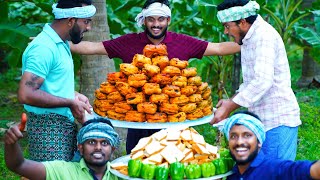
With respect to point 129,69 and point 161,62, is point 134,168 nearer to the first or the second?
point 129,69

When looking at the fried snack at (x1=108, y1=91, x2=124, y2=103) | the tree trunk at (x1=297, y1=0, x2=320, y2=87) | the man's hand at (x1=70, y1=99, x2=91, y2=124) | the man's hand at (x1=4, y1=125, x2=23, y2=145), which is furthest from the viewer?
the tree trunk at (x1=297, y1=0, x2=320, y2=87)

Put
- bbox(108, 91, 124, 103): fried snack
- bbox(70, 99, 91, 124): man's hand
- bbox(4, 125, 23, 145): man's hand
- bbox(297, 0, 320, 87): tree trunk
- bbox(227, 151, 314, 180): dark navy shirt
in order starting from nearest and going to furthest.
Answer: bbox(4, 125, 23, 145): man's hand, bbox(227, 151, 314, 180): dark navy shirt, bbox(70, 99, 91, 124): man's hand, bbox(108, 91, 124, 103): fried snack, bbox(297, 0, 320, 87): tree trunk

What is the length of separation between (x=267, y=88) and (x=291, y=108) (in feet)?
1.10

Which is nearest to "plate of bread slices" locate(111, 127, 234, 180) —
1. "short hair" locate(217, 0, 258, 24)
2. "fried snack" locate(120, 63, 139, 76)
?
"fried snack" locate(120, 63, 139, 76)

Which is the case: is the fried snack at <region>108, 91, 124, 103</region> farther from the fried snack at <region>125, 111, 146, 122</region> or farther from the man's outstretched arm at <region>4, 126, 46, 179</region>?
the man's outstretched arm at <region>4, 126, 46, 179</region>

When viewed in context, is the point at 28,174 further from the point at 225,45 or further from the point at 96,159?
the point at 225,45

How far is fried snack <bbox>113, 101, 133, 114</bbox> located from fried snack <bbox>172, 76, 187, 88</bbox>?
0.38m

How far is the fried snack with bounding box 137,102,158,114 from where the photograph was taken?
4.57 metres

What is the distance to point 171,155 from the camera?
4219 mm

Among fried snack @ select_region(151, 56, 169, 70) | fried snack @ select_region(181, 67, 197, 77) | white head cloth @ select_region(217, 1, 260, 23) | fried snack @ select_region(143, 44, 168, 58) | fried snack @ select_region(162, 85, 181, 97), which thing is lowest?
fried snack @ select_region(162, 85, 181, 97)

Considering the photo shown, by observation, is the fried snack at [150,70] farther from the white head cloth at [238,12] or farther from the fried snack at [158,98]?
the white head cloth at [238,12]

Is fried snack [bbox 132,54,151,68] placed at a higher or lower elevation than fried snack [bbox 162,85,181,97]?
higher

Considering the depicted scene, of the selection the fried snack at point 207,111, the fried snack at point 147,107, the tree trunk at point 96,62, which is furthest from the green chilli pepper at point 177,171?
the tree trunk at point 96,62

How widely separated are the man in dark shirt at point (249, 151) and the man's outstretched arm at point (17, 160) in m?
1.27
